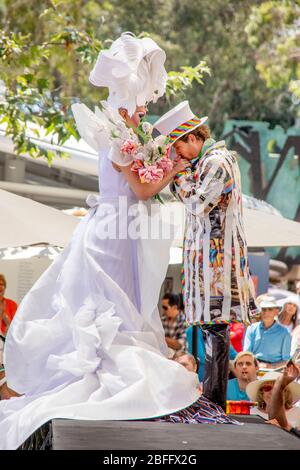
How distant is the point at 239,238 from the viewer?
198 inches

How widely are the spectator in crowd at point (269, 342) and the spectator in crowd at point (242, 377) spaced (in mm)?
1551

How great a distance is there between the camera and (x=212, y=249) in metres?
4.99

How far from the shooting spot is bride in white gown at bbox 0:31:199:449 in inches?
177

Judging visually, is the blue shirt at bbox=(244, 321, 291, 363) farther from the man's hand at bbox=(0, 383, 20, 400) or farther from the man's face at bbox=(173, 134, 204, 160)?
the man's face at bbox=(173, 134, 204, 160)

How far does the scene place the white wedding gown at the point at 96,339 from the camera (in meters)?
4.48

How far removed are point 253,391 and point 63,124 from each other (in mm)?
4163

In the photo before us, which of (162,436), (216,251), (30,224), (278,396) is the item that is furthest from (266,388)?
(162,436)

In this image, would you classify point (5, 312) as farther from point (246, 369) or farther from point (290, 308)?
point (290, 308)

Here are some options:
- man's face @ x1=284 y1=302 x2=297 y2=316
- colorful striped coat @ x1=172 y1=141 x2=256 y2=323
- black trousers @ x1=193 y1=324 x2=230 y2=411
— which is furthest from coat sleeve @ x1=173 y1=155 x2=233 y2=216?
man's face @ x1=284 y1=302 x2=297 y2=316

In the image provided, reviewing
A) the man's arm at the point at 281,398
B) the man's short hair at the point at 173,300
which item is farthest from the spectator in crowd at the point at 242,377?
the man's short hair at the point at 173,300

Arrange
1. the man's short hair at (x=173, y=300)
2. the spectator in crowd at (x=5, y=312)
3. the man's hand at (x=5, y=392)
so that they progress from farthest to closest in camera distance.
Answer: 1. the man's short hair at (x=173, y=300)
2. the spectator in crowd at (x=5, y=312)
3. the man's hand at (x=5, y=392)

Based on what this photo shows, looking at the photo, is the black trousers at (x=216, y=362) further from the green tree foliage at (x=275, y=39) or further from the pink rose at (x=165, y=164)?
the green tree foliage at (x=275, y=39)

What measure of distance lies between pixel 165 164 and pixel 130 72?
1.66 ft
